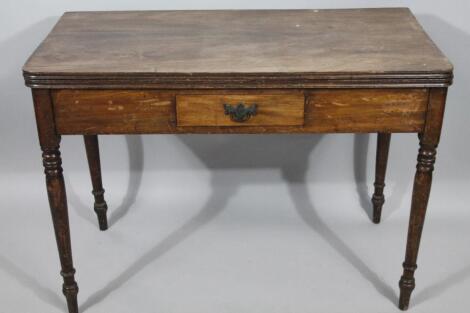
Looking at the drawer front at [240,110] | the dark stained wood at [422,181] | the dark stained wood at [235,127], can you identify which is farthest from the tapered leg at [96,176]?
the dark stained wood at [422,181]

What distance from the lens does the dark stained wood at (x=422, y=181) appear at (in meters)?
1.91

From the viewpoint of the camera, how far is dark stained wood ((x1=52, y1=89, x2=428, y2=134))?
1902 millimetres

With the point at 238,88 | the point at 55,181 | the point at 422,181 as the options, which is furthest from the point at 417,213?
the point at 55,181

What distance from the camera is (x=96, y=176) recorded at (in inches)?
102

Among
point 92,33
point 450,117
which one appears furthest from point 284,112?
point 450,117

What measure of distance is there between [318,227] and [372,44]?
2.75ft

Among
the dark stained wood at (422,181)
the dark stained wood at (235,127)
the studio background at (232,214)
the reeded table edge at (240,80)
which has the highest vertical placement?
the reeded table edge at (240,80)

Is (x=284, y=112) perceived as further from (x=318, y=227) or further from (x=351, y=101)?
(x=318, y=227)

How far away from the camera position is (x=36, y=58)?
196 cm

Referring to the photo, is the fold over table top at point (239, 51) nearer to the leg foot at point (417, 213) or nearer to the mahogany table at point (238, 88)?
the mahogany table at point (238, 88)

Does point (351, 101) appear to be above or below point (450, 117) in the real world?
above

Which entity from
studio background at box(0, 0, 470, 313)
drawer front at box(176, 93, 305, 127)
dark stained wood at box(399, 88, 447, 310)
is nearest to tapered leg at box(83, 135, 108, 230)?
studio background at box(0, 0, 470, 313)

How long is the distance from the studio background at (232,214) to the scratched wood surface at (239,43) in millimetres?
269

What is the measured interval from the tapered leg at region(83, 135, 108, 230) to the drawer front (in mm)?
664
